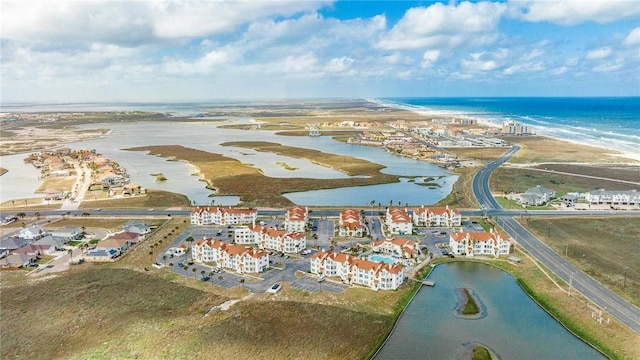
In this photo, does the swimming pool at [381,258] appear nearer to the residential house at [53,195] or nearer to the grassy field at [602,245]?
the grassy field at [602,245]

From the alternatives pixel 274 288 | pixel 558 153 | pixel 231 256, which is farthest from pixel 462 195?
pixel 558 153

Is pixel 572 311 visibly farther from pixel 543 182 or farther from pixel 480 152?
pixel 480 152

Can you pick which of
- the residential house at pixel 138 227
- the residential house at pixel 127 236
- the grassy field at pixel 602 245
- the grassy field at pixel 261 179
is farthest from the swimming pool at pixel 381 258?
the residential house at pixel 138 227

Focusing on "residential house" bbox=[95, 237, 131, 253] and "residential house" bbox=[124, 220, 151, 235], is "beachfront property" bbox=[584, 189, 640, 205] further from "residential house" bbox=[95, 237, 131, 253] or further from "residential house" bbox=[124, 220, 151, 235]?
"residential house" bbox=[95, 237, 131, 253]

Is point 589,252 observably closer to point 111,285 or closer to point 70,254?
point 111,285

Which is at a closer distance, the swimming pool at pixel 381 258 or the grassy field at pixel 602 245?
the grassy field at pixel 602 245

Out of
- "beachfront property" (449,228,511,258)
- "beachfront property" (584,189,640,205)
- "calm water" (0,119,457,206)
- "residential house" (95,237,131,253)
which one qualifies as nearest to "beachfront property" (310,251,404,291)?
"beachfront property" (449,228,511,258)
